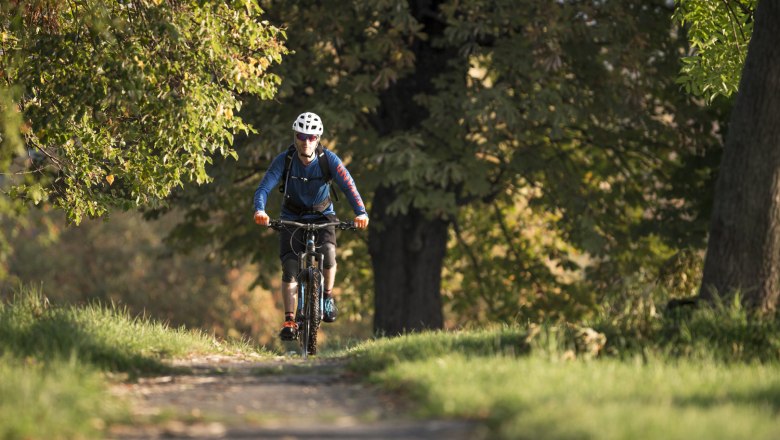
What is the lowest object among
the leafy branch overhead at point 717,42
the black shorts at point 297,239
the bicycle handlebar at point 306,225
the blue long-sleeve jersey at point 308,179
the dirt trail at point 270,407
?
the dirt trail at point 270,407

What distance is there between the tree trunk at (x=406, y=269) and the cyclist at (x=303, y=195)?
668cm

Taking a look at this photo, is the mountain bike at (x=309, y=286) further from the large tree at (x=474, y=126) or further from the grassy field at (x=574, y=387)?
the large tree at (x=474, y=126)

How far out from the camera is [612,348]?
9.30 meters

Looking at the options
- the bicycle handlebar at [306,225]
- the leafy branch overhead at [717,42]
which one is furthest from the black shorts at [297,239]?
the leafy branch overhead at [717,42]

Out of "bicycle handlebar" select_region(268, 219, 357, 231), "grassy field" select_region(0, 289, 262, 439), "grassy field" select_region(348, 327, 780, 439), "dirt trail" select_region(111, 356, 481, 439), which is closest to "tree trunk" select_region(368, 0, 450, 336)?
"grassy field" select_region(0, 289, 262, 439)

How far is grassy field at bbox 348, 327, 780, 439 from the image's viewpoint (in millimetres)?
5965

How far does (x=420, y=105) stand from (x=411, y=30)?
5.28 ft

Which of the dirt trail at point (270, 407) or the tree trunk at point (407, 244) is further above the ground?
the tree trunk at point (407, 244)

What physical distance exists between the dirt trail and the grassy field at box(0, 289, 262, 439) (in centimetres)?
23

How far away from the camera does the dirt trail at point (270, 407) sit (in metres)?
6.52

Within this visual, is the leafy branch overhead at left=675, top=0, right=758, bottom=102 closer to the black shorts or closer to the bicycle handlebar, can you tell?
the bicycle handlebar

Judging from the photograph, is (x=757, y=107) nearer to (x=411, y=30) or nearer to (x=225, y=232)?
(x=411, y=30)

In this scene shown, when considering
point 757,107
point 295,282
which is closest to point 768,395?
point 757,107

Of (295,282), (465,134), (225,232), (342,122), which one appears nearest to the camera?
(295,282)
